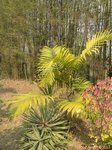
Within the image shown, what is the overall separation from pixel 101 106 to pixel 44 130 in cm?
140

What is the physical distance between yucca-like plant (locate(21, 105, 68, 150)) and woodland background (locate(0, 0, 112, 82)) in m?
6.86

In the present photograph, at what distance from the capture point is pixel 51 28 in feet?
45.7

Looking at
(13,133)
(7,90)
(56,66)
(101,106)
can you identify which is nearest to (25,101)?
(56,66)

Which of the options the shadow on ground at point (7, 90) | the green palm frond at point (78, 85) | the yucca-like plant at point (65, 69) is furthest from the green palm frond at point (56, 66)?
the shadow on ground at point (7, 90)

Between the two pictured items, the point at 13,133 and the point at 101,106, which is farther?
the point at 13,133

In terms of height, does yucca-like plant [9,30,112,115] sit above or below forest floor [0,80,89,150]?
above

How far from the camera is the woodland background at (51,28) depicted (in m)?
13.0

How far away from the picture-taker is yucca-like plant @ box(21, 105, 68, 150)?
18.7 ft

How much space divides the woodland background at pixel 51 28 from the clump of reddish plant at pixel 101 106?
7.76 metres

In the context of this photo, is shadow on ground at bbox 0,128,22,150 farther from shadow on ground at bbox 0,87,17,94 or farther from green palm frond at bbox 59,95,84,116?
shadow on ground at bbox 0,87,17,94

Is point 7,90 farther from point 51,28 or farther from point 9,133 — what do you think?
point 9,133

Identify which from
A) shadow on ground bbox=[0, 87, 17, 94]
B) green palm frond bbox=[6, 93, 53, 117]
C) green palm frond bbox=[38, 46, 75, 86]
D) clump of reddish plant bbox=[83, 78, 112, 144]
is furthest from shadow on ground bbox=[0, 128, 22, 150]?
shadow on ground bbox=[0, 87, 17, 94]

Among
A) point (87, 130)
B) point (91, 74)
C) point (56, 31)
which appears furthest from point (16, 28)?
point (87, 130)

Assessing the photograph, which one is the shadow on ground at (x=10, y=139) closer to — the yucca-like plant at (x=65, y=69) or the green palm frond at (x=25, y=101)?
the yucca-like plant at (x=65, y=69)
